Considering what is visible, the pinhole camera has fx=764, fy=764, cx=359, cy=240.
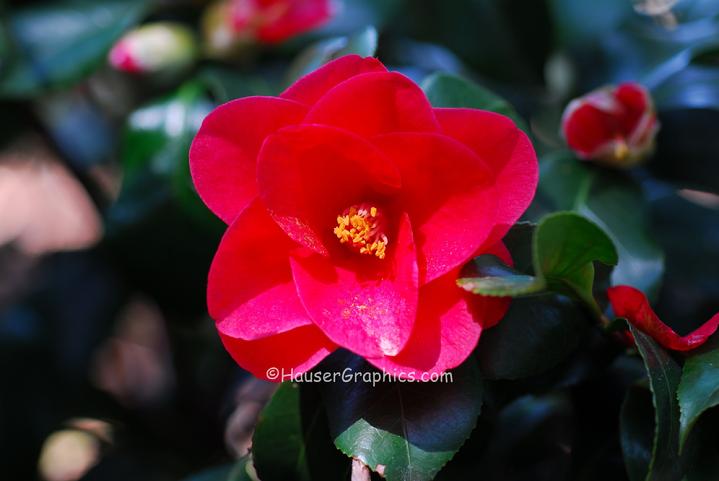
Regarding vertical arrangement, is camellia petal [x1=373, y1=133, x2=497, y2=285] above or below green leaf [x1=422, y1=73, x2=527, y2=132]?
above

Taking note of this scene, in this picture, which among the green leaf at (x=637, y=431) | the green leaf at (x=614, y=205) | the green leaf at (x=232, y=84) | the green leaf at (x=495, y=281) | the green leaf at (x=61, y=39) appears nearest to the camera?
the green leaf at (x=495, y=281)

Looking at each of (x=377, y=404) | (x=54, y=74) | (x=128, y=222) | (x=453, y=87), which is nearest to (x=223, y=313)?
(x=377, y=404)

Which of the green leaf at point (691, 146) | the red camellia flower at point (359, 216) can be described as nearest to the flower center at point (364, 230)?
the red camellia flower at point (359, 216)

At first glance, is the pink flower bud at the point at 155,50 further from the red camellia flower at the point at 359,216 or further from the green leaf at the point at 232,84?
the red camellia flower at the point at 359,216

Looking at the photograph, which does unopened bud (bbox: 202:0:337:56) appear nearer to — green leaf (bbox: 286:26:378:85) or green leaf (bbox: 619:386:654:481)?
green leaf (bbox: 286:26:378:85)

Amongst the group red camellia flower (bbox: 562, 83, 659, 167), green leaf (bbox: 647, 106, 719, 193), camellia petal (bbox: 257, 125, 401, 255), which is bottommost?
green leaf (bbox: 647, 106, 719, 193)

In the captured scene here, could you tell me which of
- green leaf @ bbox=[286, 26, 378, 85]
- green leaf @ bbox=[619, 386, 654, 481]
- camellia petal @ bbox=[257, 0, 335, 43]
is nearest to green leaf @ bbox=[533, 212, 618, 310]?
green leaf @ bbox=[619, 386, 654, 481]
